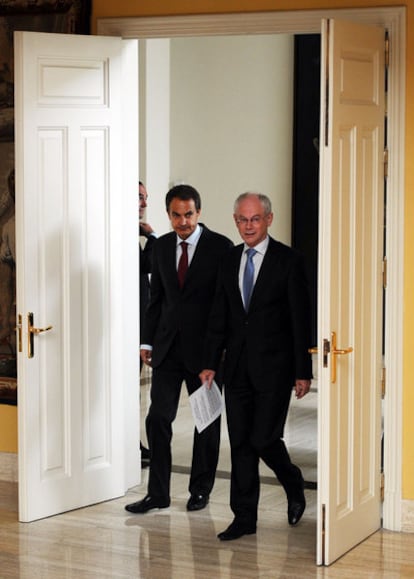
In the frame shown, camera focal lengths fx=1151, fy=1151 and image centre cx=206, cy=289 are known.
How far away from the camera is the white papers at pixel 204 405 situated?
5.62 metres

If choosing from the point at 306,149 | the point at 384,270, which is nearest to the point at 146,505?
the point at 384,270

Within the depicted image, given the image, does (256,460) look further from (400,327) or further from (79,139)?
(79,139)

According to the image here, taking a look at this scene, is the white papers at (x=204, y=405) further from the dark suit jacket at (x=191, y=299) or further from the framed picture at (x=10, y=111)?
the framed picture at (x=10, y=111)

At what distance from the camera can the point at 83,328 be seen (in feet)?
19.2

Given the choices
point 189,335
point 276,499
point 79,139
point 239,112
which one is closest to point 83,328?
point 189,335

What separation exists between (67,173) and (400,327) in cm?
180

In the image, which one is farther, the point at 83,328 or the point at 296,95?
the point at 296,95

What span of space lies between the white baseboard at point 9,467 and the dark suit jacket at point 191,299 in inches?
45.0

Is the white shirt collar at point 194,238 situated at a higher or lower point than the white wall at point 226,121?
lower

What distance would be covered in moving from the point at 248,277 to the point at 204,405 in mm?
688

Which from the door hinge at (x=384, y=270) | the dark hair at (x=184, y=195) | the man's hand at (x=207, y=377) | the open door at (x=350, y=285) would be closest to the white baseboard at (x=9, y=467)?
the man's hand at (x=207, y=377)

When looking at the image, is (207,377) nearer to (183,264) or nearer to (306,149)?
(183,264)

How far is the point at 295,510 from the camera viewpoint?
5.65 meters

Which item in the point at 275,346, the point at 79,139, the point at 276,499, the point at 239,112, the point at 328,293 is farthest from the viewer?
the point at 239,112
